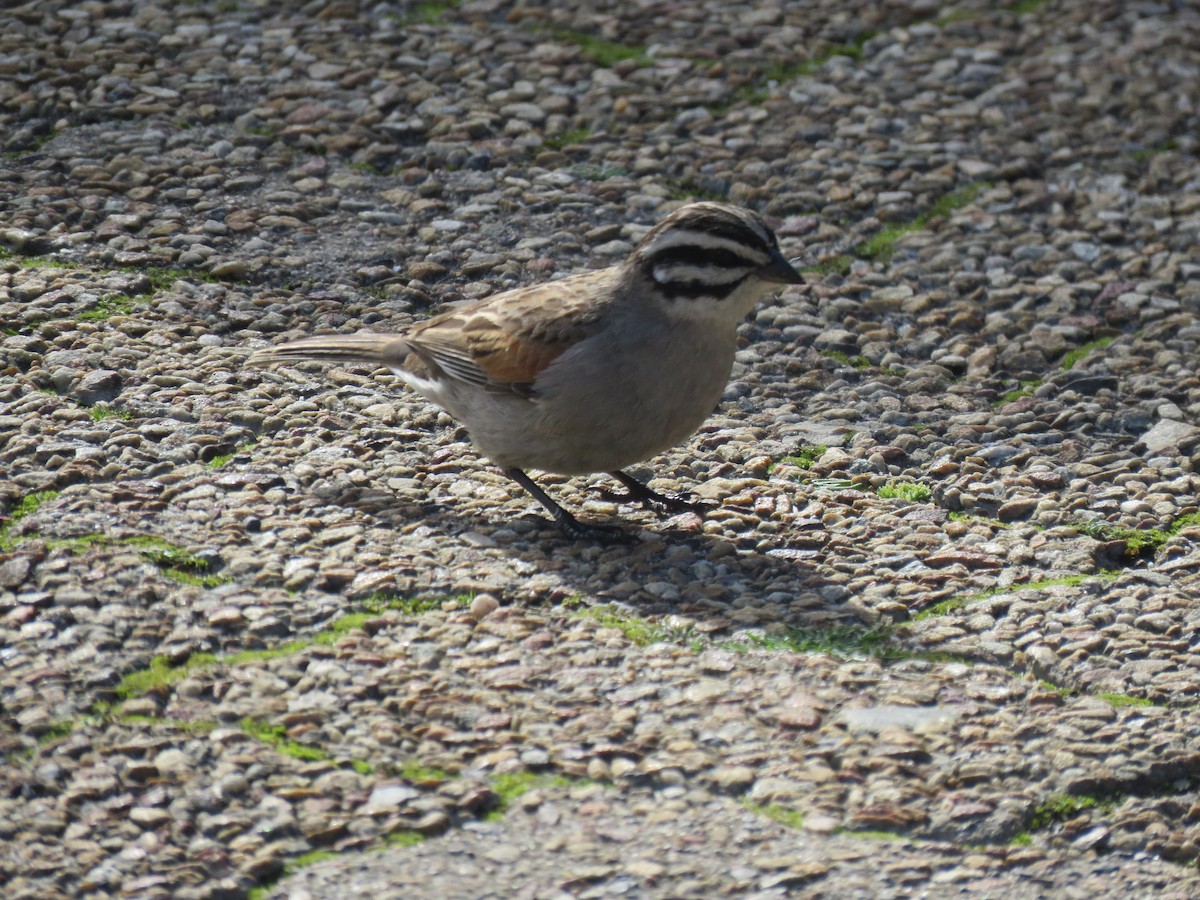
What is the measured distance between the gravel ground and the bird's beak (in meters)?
0.88

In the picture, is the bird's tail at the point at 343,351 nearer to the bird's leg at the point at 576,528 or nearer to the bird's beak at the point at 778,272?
the bird's leg at the point at 576,528

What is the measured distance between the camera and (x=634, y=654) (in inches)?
193

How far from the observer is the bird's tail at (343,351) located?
258 inches

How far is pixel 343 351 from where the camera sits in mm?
6570

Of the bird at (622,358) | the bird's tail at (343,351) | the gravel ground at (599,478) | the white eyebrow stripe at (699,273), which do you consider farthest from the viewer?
the bird's tail at (343,351)

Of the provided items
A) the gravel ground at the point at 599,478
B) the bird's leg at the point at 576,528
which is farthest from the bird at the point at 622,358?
the gravel ground at the point at 599,478

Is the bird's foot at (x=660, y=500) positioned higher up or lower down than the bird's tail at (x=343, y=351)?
lower down

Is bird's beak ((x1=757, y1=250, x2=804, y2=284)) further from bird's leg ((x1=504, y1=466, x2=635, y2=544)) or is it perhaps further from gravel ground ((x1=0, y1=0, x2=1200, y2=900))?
bird's leg ((x1=504, y1=466, x2=635, y2=544))

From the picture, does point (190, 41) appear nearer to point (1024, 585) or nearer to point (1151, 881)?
point (1024, 585)

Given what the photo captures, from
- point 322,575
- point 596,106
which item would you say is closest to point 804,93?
point 596,106

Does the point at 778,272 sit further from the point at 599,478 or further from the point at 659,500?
the point at 599,478

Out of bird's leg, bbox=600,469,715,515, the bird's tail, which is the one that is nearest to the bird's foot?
bird's leg, bbox=600,469,715,515

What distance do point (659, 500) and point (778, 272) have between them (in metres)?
1.01

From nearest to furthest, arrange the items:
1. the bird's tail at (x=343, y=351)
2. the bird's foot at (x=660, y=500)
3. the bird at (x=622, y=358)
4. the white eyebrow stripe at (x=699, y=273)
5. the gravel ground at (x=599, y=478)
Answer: the gravel ground at (x=599, y=478) < the bird at (x=622, y=358) < the white eyebrow stripe at (x=699, y=273) < the bird's foot at (x=660, y=500) < the bird's tail at (x=343, y=351)
